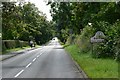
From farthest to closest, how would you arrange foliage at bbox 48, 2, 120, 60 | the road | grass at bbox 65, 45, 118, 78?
1. foliage at bbox 48, 2, 120, 60
2. the road
3. grass at bbox 65, 45, 118, 78

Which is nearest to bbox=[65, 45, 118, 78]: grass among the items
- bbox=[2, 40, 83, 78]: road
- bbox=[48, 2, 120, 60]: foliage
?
bbox=[2, 40, 83, 78]: road

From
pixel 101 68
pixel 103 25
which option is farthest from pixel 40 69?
pixel 103 25

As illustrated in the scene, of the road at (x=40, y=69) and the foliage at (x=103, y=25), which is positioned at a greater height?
the foliage at (x=103, y=25)

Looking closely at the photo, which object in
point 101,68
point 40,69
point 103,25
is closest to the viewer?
point 101,68

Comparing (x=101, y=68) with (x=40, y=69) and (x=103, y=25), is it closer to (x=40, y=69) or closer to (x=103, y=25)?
(x=40, y=69)

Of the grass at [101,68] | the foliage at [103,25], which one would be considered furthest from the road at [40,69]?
the foliage at [103,25]

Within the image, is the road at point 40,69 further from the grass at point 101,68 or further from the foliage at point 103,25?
the foliage at point 103,25

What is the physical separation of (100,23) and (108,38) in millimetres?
4172

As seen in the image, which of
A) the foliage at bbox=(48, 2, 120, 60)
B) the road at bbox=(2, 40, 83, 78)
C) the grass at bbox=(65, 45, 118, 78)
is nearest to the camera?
the grass at bbox=(65, 45, 118, 78)

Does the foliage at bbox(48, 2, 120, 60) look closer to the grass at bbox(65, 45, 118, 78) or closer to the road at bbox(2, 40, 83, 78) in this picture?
the grass at bbox(65, 45, 118, 78)

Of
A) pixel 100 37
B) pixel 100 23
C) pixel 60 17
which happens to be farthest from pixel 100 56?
pixel 60 17

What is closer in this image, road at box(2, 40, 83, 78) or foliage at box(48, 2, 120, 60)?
road at box(2, 40, 83, 78)

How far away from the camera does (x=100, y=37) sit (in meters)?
29.5

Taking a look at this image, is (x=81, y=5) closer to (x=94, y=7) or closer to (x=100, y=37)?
(x=94, y=7)
